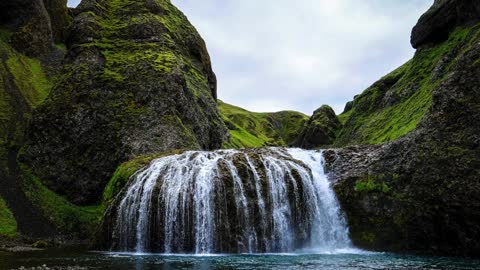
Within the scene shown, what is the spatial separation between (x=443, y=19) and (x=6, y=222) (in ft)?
281

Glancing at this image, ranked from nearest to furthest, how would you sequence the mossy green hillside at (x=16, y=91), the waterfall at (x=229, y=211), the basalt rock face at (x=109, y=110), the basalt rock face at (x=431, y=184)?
1. the basalt rock face at (x=431, y=184)
2. the waterfall at (x=229, y=211)
3. the basalt rock face at (x=109, y=110)
4. the mossy green hillside at (x=16, y=91)

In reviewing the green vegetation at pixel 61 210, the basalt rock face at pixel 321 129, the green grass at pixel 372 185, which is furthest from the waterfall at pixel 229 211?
the basalt rock face at pixel 321 129

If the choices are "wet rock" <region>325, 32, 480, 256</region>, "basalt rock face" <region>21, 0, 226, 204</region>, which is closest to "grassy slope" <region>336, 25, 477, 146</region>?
"wet rock" <region>325, 32, 480, 256</region>

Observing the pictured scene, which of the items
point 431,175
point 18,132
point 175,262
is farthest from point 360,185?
point 18,132

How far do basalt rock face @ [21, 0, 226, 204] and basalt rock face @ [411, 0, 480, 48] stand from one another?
170ft

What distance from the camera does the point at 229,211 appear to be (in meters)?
36.2

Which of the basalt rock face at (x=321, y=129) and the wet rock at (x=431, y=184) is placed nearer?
the wet rock at (x=431, y=184)

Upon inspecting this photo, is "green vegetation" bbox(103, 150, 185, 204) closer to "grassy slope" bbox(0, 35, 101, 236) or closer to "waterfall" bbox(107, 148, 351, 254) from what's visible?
"waterfall" bbox(107, 148, 351, 254)

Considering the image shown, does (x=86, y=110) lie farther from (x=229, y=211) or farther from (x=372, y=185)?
(x=372, y=185)

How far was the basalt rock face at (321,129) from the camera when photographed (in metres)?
125

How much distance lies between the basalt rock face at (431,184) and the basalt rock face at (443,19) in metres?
46.6

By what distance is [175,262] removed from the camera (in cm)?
2739

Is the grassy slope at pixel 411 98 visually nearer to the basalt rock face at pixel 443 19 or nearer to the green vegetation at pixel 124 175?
the basalt rock face at pixel 443 19

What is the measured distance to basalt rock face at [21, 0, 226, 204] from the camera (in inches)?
2319
